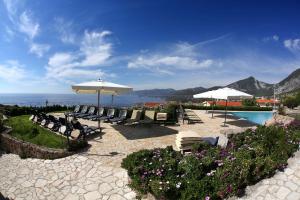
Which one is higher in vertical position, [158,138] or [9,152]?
[158,138]

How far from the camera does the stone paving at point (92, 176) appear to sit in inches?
246

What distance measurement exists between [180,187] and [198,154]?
1664mm

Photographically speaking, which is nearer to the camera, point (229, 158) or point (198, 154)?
point (229, 158)

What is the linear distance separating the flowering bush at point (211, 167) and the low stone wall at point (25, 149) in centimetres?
355

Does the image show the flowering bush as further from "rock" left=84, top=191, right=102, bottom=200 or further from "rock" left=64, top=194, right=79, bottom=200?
"rock" left=64, top=194, right=79, bottom=200

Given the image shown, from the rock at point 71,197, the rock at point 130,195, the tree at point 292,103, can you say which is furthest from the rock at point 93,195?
the tree at point 292,103

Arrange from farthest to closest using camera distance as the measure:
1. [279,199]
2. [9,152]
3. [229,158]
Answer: [9,152]
[229,158]
[279,199]

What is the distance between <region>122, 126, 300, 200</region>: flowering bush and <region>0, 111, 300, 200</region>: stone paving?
340 mm

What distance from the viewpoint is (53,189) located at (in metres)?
8.30

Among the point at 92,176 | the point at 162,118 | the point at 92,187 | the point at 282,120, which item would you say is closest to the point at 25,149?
the point at 92,176

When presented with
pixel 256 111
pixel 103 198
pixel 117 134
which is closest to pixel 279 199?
pixel 103 198

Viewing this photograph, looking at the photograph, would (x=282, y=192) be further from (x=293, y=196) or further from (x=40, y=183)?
(x=40, y=183)

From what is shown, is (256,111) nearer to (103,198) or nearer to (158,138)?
(158,138)

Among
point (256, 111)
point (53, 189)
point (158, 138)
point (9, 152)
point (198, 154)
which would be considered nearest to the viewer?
point (198, 154)
